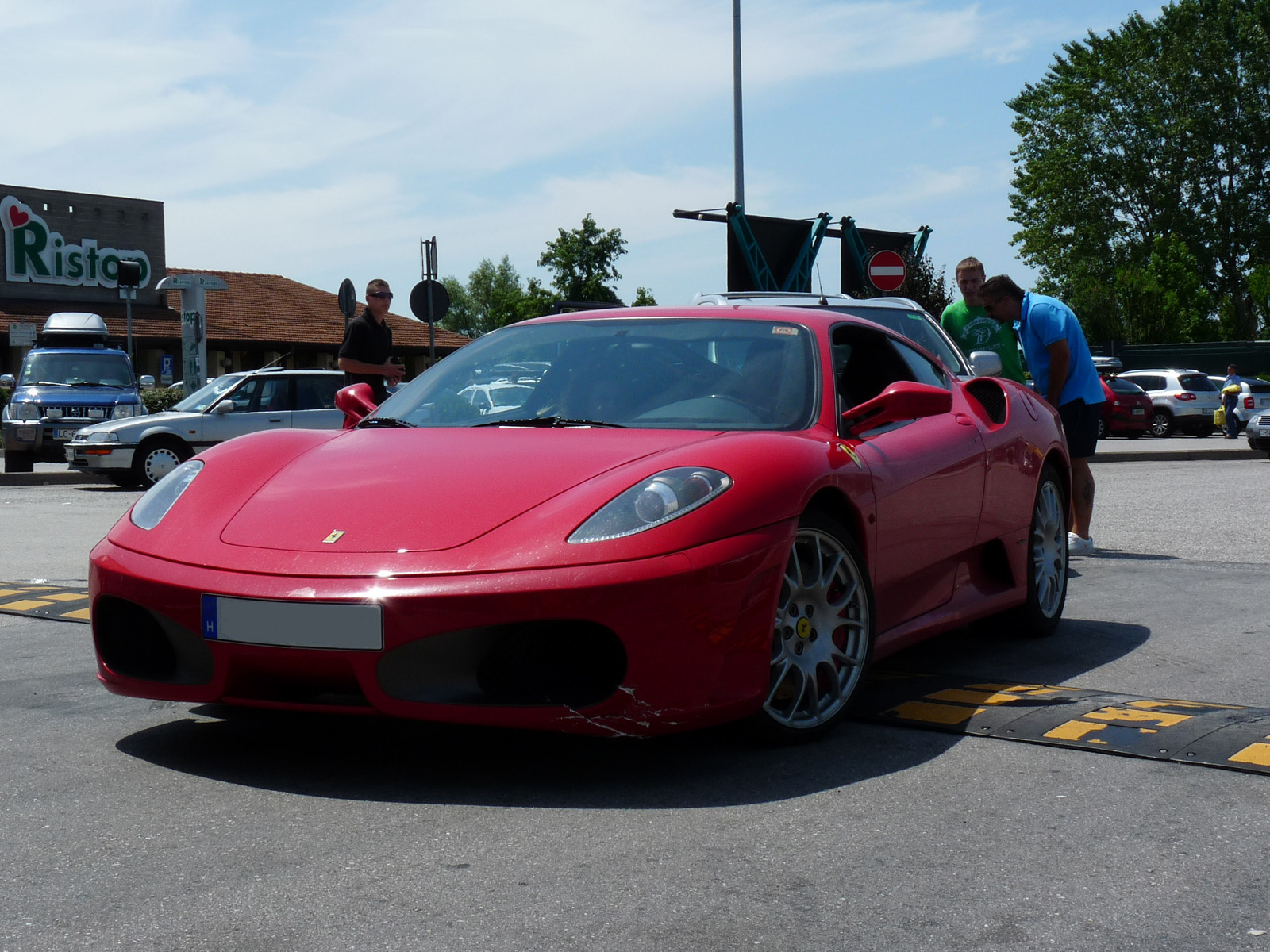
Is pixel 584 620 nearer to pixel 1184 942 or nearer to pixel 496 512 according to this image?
pixel 496 512

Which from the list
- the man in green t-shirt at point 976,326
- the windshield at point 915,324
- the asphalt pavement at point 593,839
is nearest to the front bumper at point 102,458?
the windshield at point 915,324

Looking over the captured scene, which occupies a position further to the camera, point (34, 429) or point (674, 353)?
point (34, 429)

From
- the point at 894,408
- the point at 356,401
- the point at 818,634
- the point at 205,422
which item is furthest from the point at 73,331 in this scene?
the point at 818,634

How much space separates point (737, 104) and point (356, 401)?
70.8ft

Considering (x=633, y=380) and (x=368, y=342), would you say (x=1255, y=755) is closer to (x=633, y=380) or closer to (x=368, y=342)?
(x=633, y=380)

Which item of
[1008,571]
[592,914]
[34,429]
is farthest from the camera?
[34,429]

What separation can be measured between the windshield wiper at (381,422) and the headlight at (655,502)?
4.01 feet

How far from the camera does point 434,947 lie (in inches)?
100.0

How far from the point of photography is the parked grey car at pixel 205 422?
1633cm

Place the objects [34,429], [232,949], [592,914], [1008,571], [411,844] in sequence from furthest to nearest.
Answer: [34,429] → [1008,571] → [411,844] → [592,914] → [232,949]

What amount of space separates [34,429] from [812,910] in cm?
1789

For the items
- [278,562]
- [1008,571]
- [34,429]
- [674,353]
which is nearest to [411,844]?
[278,562]

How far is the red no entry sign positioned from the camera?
17203mm

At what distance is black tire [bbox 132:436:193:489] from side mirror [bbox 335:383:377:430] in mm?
11546
